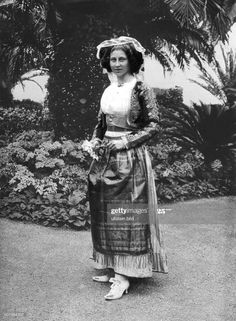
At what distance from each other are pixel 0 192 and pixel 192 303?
2.83 m

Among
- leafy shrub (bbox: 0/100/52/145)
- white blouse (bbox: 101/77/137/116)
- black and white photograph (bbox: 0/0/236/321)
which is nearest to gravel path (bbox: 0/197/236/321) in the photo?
black and white photograph (bbox: 0/0/236/321)

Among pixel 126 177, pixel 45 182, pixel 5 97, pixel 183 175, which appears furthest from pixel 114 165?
pixel 5 97

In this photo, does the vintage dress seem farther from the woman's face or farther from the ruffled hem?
the woman's face

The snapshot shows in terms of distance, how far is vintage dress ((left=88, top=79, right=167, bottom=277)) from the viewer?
3076mm

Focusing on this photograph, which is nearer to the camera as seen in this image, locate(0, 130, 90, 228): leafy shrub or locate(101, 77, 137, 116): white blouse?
locate(101, 77, 137, 116): white blouse

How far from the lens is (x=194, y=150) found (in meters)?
6.73

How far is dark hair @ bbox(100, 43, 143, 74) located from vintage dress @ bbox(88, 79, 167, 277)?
3.8 inches

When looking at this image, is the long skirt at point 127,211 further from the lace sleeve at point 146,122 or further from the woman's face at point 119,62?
the woman's face at point 119,62

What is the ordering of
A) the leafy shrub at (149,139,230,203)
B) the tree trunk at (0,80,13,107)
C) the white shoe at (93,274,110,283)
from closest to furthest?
the white shoe at (93,274,110,283), the leafy shrub at (149,139,230,203), the tree trunk at (0,80,13,107)

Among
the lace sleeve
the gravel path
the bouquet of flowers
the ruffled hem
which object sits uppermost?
the lace sleeve

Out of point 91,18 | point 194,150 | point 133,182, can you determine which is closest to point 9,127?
point 91,18

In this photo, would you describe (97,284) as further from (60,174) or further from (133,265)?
(60,174)

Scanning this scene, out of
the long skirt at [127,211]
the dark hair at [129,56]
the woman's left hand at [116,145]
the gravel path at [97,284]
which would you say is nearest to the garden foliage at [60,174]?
the gravel path at [97,284]

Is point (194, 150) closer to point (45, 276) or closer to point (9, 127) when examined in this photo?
point (9, 127)
